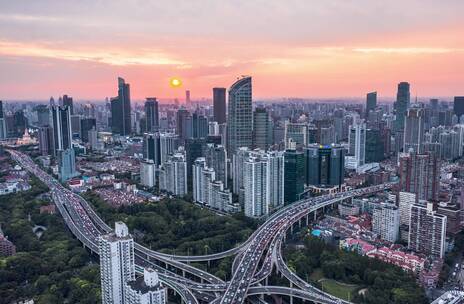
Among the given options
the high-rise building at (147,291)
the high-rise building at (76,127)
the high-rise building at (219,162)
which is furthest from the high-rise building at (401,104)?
the high-rise building at (147,291)

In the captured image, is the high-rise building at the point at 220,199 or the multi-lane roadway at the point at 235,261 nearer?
the multi-lane roadway at the point at 235,261

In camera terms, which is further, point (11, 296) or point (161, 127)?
point (161, 127)

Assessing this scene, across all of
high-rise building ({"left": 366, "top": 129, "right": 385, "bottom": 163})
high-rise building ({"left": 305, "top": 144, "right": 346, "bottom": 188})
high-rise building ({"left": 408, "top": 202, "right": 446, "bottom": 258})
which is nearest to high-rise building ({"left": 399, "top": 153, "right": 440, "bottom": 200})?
high-rise building ({"left": 408, "top": 202, "right": 446, "bottom": 258})

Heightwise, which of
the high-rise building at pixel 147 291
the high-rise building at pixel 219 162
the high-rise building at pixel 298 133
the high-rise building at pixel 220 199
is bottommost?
the high-rise building at pixel 220 199

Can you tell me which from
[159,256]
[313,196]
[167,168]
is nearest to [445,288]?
[159,256]

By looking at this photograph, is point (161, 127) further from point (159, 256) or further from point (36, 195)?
point (159, 256)

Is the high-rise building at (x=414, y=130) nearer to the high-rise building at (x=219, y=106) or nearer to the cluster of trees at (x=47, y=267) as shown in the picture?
the high-rise building at (x=219, y=106)

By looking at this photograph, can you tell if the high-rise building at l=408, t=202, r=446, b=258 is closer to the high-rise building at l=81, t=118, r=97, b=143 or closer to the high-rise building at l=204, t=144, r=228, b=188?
the high-rise building at l=204, t=144, r=228, b=188

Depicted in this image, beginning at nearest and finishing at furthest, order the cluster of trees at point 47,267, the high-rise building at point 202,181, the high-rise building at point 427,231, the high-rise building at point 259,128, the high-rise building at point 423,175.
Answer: the cluster of trees at point 47,267 → the high-rise building at point 427,231 → the high-rise building at point 423,175 → the high-rise building at point 202,181 → the high-rise building at point 259,128
